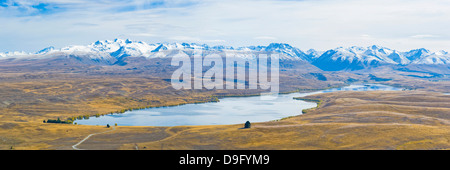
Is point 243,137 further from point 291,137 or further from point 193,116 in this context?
point 193,116

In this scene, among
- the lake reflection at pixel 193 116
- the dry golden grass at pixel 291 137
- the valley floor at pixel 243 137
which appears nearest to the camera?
the dry golden grass at pixel 291 137

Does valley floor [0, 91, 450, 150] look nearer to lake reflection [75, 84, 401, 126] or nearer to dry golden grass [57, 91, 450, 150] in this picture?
dry golden grass [57, 91, 450, 150]

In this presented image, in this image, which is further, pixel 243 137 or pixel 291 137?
pixel 243 137

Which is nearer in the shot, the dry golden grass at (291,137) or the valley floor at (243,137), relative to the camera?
the dry golden grass at (291,137)

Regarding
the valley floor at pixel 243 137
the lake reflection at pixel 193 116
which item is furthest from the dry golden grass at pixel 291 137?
the lake reflection at pixel 193 116

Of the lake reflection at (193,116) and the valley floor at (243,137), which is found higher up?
the valley floor at (243,137)

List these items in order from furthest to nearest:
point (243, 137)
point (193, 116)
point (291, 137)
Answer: point (193, 116) < point (243, 137) < point (291, 137)

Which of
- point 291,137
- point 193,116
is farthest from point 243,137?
point 193,116

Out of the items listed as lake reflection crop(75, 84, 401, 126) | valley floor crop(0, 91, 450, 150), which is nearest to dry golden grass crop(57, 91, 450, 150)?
valley floor crop(0, 91, 450, 150)

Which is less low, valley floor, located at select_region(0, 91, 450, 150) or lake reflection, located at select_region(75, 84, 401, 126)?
valley floor, located at select_region(0, 91, 450, 150)

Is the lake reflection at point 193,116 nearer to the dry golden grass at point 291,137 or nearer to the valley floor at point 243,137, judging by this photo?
the valley floor at point 243,137

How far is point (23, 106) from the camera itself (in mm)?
155125

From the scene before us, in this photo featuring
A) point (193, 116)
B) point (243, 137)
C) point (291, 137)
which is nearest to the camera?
point (291, 137)

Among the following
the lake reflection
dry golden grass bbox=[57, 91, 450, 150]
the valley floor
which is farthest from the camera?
the lake reflection
